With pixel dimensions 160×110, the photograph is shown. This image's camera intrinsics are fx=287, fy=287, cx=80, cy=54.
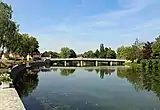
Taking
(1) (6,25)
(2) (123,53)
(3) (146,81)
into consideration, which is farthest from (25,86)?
(2) (123,53)

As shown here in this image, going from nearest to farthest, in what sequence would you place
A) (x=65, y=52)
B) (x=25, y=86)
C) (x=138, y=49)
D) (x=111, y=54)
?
(x=25, y=86)
(x=138, y=49)
(x=111, y=54)
(x=65, y=52)

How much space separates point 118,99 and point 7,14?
3186 centimetres

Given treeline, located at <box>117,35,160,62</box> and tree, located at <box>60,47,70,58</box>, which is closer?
treeline, located at <box>117,35,160,62</box>

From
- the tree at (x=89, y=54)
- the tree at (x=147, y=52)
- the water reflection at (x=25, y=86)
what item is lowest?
the water reflection at (x=25, y=86)

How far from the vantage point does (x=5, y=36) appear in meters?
51.7

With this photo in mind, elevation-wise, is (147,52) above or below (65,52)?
below

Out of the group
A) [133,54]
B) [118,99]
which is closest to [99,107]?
[118,99]

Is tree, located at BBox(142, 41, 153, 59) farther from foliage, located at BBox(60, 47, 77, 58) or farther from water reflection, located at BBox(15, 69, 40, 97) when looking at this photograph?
foliage, located at BBox(60, 47, 77, 58)

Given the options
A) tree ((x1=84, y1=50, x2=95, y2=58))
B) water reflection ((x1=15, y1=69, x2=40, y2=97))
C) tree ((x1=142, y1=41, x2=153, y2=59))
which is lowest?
water reflection ((x1=15, y1=69, x2=40, y2=97))

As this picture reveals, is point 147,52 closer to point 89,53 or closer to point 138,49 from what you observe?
point 138,49

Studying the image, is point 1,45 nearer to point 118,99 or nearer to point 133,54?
point 118,99

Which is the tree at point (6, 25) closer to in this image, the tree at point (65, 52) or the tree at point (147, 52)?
the tree at point (147, 52)

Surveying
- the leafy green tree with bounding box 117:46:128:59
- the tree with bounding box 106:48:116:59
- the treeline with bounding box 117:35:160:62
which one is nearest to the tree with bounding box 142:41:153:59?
the treeline with bounding box 117:35:160:62

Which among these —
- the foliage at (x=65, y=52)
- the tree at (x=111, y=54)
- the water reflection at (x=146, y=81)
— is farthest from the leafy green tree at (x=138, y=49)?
the foliage at (x=65, y=52)
